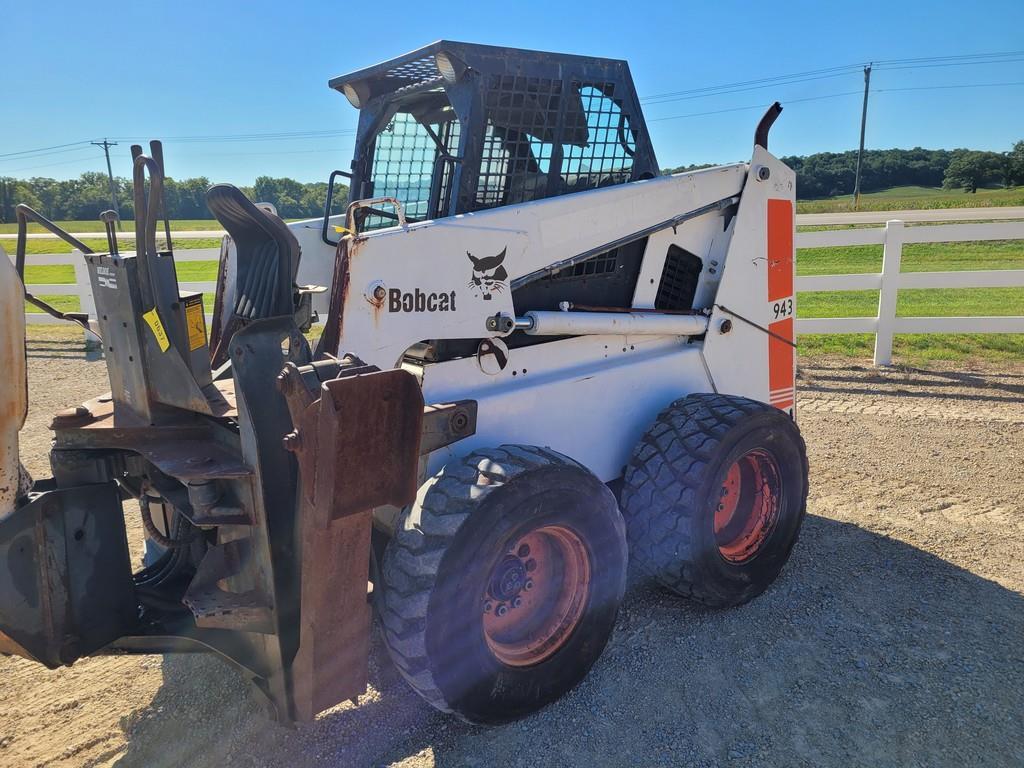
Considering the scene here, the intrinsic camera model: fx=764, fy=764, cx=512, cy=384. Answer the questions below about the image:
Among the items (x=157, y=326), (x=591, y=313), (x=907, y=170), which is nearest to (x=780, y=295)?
(x=591, y=313)

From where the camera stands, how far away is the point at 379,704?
9.75ft

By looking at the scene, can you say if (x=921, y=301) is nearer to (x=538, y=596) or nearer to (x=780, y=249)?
(x=780, y=249)

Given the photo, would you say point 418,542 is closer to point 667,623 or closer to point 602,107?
point 667,623

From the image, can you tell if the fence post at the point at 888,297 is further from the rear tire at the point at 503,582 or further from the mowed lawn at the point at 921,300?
the rear tire at the point at 503,582

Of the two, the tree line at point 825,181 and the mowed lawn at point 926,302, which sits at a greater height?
the tree line at point 825,181

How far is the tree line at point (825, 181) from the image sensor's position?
176 ft

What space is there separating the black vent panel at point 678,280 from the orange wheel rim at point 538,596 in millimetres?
1536

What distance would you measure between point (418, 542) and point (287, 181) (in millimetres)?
68083

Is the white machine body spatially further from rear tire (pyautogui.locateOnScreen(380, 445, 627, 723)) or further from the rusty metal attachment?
the rusty metal attachment

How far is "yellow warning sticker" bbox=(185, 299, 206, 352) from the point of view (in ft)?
9.21

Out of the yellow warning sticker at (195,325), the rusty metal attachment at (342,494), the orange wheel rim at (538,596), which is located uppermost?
the yellow warning sticker at (195,325)

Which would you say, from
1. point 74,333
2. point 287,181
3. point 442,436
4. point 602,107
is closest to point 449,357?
point 442,436

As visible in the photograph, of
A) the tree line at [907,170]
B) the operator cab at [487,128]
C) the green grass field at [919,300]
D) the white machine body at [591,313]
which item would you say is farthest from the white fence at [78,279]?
the tree line at [907,170]

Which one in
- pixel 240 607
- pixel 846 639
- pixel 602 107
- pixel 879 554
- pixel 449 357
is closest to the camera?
pixel 240 607
